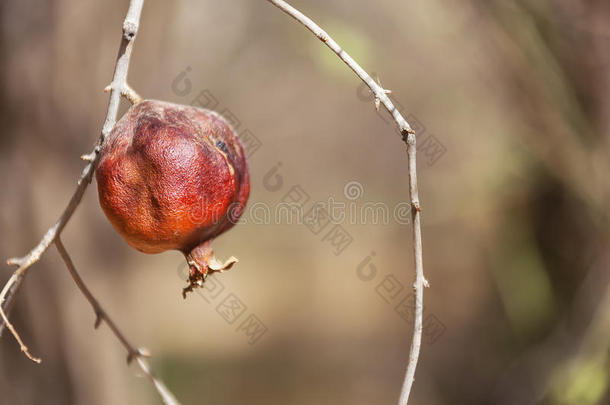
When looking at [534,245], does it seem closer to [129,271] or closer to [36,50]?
[129,271]

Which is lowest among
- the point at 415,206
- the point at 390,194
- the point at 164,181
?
the point at 390,194

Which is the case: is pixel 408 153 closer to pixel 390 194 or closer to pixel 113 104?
pixel 113 104

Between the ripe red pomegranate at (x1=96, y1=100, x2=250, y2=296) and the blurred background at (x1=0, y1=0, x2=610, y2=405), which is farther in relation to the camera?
the blurred background at (x1=0, y1=0, x2=610, y2=405)

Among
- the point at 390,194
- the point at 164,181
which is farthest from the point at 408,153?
the point at 390,194

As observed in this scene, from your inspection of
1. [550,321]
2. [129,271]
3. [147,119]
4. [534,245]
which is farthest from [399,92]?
[147,119]

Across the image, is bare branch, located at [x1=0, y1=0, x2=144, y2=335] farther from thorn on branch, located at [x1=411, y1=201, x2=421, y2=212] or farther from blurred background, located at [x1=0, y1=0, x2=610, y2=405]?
blurred background, located at [x1=0, y1=0, x2=610, y2=405]

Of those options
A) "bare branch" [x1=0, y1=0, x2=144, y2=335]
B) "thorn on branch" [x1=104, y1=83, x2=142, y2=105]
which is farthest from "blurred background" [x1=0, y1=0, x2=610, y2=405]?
"bare branch" [x1=0, y1=0, x2=144, y2=335]
